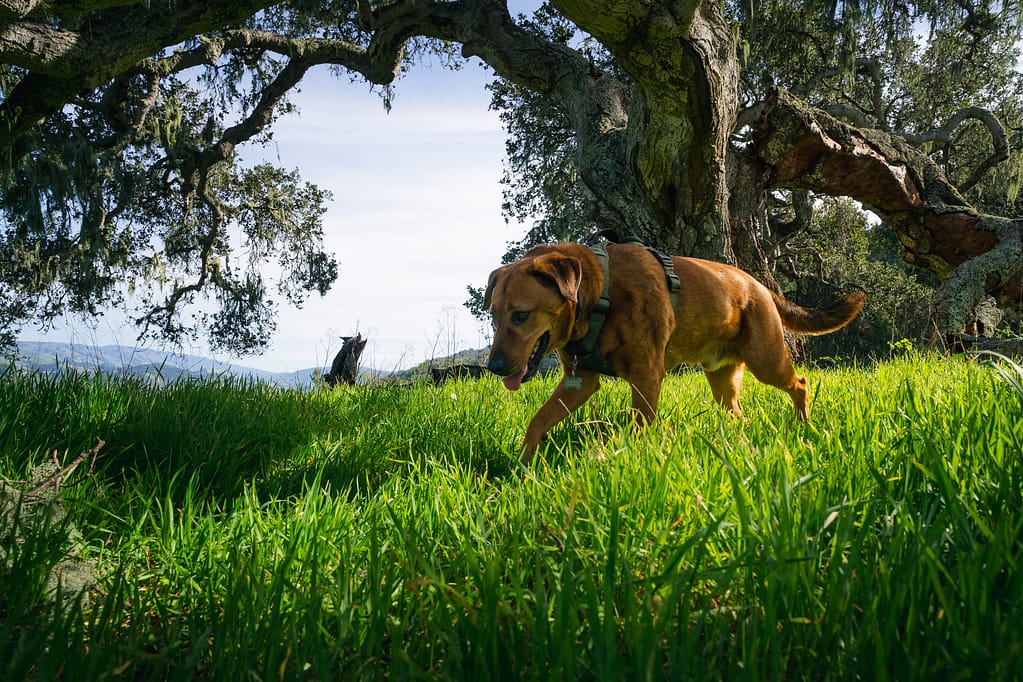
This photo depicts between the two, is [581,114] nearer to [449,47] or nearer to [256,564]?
[449,47]

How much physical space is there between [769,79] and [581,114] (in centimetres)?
640

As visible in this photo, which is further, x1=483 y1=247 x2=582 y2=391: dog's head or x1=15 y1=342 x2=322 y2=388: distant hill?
x1=15 y1=342 x2=322 y2=388: distant hill

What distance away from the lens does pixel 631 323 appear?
3.63m

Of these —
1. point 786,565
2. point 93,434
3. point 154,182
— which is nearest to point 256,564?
point 786,565

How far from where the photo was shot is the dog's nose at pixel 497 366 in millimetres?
3295

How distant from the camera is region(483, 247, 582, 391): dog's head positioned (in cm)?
334

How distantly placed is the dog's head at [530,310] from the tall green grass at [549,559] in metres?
0.58

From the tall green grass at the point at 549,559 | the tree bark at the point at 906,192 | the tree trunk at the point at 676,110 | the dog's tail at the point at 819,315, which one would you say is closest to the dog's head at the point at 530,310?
the tall green grass at the point at 549,559

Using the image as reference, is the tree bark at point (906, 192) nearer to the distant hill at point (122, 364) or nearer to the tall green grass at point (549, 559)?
the tall green grass at point (549, 559)

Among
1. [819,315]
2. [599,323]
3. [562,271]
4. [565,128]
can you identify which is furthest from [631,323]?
[565,128]

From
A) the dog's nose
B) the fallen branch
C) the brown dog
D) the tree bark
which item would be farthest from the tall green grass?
the tree bark

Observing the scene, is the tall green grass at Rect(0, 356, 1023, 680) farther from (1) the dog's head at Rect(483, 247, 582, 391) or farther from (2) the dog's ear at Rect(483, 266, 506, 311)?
(2) the dog's ear at Rect(483, 266, 506, 311)

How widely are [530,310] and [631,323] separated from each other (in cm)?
67

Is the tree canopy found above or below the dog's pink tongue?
above
